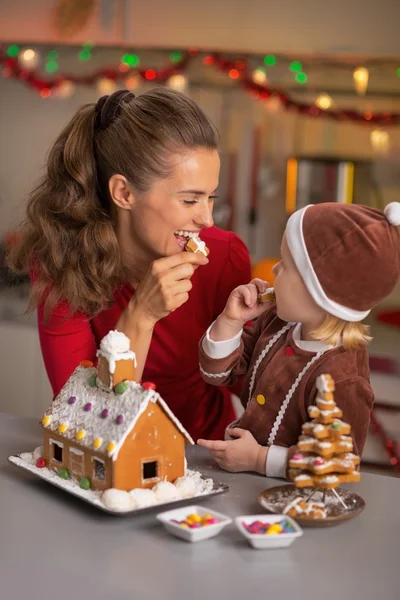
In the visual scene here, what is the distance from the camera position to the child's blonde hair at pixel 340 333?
1.27m

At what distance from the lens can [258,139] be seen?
4027 millimetres

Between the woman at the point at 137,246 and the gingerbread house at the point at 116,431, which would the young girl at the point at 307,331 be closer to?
the gingerbread house at the point at 116,431

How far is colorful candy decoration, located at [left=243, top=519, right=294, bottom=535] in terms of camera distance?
1.09m

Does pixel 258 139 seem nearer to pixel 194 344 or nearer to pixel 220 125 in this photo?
pixel 220 125

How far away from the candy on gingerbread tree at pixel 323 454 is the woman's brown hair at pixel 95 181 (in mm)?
632

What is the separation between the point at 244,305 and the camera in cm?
144

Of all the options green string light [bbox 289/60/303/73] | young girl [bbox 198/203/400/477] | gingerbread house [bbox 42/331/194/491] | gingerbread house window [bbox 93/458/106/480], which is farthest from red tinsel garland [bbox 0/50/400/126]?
gingerbread house window [bbox 93/458/106/480]

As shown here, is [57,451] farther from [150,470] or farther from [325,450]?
[325,450]

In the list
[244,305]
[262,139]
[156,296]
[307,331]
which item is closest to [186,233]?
[156,296]

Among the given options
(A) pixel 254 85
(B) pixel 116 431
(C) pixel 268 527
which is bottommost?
(C) pixel 268 527

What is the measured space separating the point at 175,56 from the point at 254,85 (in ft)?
1.39

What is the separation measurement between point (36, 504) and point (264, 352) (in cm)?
44

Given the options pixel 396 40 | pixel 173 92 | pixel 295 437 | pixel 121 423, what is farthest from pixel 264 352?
pixel 396 40

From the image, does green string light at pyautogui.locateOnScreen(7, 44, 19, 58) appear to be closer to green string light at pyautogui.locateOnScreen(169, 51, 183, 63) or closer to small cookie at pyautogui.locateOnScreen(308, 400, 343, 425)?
green string light at pyautogui.locateOnScreen(169, 51, 183, 63)
